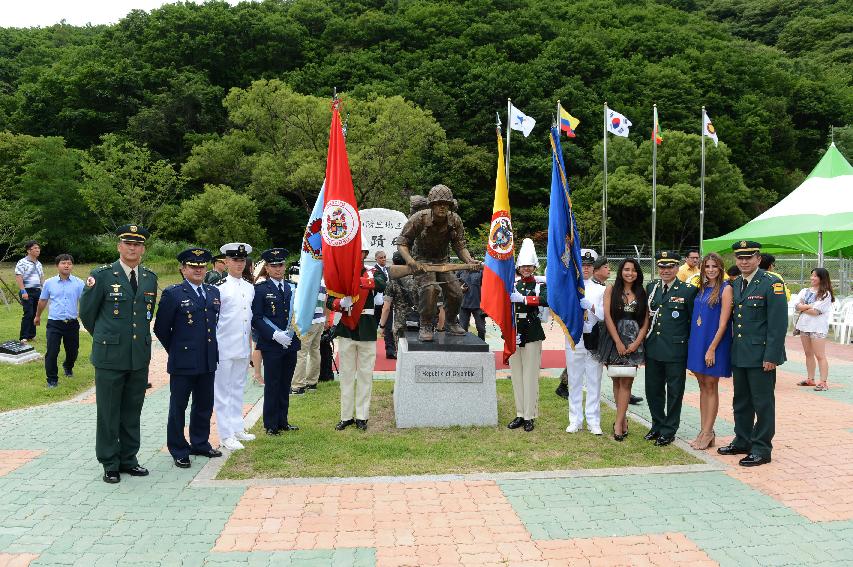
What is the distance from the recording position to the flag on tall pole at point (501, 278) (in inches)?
271

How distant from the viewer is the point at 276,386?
261 inches

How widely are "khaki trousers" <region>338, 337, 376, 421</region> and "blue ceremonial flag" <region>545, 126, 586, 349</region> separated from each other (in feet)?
6.82

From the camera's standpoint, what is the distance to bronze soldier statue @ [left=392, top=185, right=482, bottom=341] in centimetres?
721

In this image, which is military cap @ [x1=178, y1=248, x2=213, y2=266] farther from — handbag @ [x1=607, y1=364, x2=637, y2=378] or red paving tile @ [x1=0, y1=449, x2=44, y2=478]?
handbag @ [x1=607, y1=364, x2=637, y2=378]

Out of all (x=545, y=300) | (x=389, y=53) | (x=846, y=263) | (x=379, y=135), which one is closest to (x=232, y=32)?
(x=389, y=53)

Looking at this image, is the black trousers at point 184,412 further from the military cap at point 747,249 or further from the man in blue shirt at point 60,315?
the military cap at point 747,249

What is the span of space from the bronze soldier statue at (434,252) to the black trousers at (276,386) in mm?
1593

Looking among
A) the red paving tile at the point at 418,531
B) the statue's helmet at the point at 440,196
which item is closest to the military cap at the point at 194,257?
the red paving tile at the point at 418,531


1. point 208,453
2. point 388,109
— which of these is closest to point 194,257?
point 208,453

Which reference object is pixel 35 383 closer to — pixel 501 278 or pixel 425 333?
pixel 425 333

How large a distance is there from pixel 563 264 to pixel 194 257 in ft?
12.4

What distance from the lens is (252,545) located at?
399 centimetres

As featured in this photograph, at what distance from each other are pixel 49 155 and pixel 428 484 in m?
40.6

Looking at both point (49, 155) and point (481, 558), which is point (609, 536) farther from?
point (49, 155)
